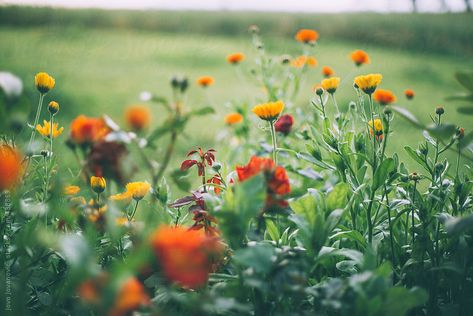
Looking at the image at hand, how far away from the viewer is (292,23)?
9.95 m

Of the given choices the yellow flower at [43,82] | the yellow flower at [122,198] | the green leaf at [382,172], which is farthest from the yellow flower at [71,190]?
the green leaf at [382,172]

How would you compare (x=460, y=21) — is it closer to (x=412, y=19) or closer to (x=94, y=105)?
(x=412, y=19)

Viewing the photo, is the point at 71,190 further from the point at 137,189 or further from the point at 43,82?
the point at 43,82

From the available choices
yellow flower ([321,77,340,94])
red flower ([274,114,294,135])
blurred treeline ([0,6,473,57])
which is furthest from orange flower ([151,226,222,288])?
blurred treeline ([0,6,473,57])

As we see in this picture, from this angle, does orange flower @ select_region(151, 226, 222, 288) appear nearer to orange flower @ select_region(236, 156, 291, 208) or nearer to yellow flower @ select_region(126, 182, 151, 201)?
orange flower @ select_region(236, 156, 291, 208)

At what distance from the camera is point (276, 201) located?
2.34ft

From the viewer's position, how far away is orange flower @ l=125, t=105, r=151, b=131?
61 cm

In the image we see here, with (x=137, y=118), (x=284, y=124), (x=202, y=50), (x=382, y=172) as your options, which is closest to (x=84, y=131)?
(x=137, y=118)

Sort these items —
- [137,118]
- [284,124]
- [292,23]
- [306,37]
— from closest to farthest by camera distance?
[137,118], [284,124], [306,37], [292,23]

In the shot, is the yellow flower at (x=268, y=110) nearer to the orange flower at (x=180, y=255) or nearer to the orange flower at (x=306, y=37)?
the orange flower at (x=180, y=255)

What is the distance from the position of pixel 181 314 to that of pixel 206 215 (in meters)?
0.20

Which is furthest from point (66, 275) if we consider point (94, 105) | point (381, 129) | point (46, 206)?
point (94, 105)

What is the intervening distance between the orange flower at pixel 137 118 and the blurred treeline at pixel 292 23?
8.34 metres

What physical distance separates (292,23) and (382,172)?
9.55 metres
